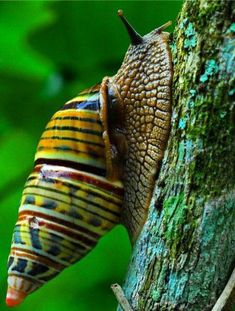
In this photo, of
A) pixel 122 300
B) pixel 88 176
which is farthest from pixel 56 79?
pixel 122 300

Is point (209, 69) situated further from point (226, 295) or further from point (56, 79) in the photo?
point (56, 79)

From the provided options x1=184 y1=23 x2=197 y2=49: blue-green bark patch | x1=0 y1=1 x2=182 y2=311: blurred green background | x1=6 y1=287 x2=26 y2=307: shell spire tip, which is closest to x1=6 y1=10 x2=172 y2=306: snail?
x1=6 y1=287 x2=26 y2=307: shell spire tip

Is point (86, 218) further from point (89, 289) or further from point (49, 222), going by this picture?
point (89, 289)

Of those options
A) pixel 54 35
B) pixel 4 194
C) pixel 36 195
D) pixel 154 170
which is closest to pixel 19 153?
pixel 4 194

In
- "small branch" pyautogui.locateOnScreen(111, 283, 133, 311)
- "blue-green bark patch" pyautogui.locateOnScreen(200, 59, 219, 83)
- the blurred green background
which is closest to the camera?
"blue-green bark patch" pyautogui.locateOnScreen(200, 59, 219, 83)

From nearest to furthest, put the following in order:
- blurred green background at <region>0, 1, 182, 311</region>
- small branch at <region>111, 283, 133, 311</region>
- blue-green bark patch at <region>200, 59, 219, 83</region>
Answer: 1. blue-green bark patch at <region>200, 59, 219, 83</region>
2. small branch at <region>111, 283, 133, 311</region>
3. blurred green background at <region>0, 1, 182, 311</region>

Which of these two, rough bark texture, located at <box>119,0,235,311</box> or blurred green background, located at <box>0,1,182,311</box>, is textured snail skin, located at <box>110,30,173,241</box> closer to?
rough bark texture, located at <box>119,0,235,311</box>

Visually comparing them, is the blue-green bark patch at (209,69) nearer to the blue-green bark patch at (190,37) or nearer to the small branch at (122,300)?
the blue-green bark patch at (190,37)

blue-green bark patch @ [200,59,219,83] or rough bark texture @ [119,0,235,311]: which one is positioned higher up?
blue-green bark patch @ [200,59,219,83]
